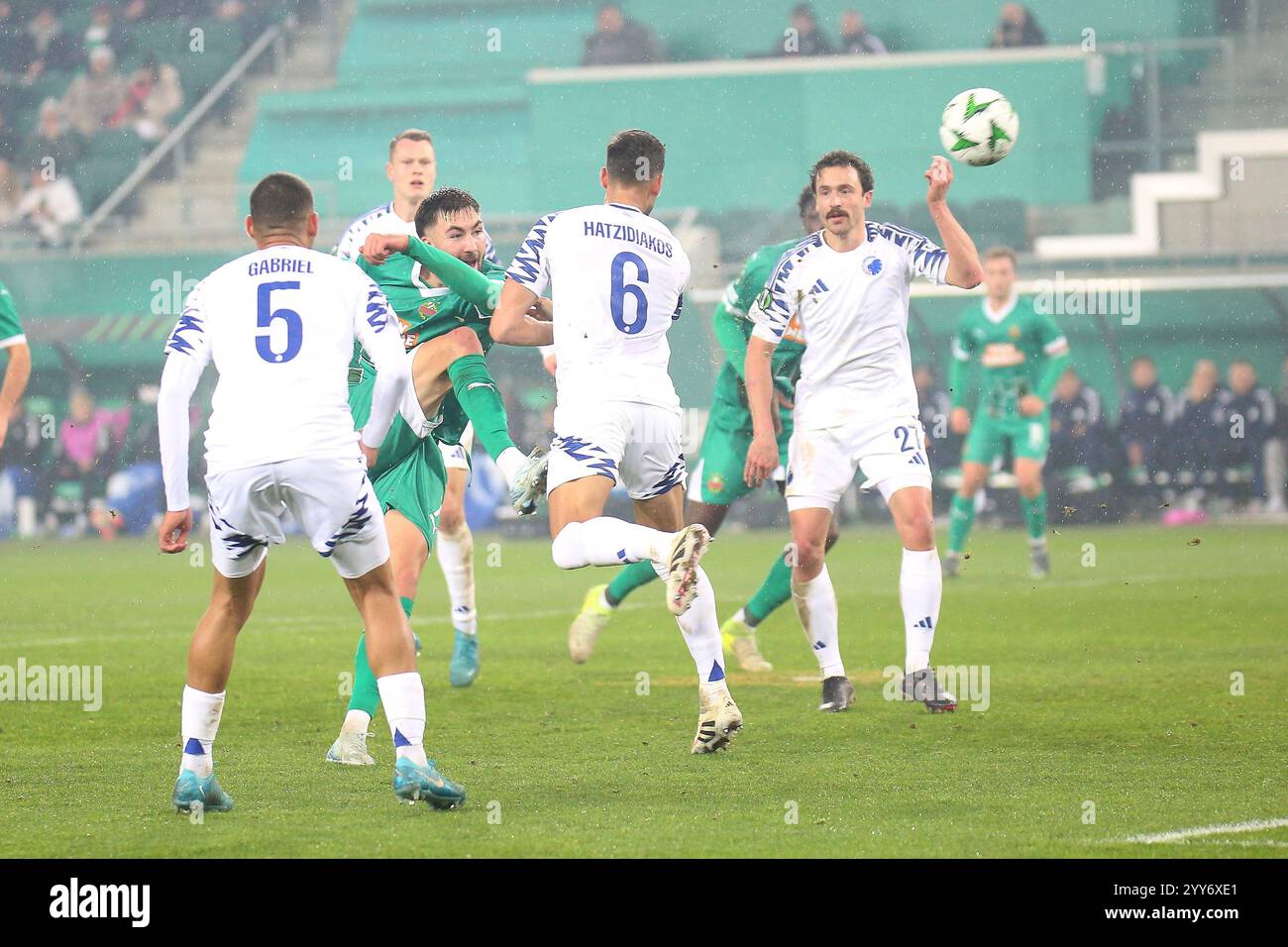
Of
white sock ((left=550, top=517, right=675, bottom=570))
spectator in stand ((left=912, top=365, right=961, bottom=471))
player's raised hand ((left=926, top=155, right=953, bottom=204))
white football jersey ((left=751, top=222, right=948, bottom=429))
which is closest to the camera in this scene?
white sock ((left=550, top=517, right=675, bottom=570))

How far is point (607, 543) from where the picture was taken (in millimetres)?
6105

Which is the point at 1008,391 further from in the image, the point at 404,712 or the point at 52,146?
the point at 52,146

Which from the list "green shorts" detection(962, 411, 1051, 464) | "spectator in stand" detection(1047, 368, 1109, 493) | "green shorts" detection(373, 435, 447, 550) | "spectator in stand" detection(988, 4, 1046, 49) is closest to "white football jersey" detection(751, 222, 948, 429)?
"green shorts" detection(373, 435, 447, 550)

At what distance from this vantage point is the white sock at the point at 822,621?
7.93 meters

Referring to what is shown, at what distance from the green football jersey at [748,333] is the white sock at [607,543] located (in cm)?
269

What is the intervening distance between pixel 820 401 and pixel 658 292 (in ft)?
5.47

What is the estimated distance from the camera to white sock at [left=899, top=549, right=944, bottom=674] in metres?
7.64

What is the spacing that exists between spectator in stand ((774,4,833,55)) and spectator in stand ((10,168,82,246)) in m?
9.70

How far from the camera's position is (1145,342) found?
69.4 feet

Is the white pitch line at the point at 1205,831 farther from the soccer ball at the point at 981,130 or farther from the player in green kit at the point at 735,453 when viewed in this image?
the player in green kit at the point at 735,453

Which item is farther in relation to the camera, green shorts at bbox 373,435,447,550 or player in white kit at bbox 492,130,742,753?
green shorts at bbox 373,435,447,550

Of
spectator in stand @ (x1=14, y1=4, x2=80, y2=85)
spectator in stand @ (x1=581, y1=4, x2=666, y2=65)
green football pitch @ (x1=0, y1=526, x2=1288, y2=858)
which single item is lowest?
green football pitch @ (x1=0, y1=526, x2=1288, y2=858)

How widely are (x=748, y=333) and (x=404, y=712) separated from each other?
4.23m

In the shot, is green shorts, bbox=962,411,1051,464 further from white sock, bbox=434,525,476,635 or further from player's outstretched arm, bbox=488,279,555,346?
player's outstretched arm, bbox=488,279,555,346
